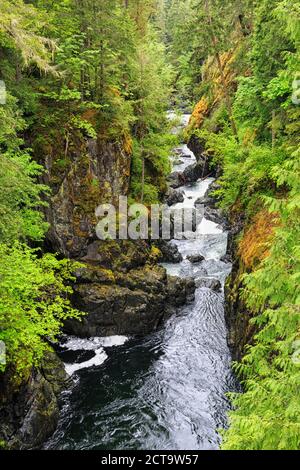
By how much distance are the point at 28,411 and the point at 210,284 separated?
13.9 m

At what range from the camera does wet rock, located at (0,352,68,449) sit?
12.2 metres

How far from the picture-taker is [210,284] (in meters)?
24.2

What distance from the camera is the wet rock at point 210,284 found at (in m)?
23.9

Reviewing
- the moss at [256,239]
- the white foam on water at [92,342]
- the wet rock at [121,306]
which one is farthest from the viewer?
the wet rock at [121,306]

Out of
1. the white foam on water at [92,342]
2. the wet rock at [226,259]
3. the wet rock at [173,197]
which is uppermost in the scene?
the wet rock at [173,197]

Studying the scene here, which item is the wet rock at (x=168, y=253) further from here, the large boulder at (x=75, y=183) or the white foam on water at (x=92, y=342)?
the white foam on water at (x=92, y=342)

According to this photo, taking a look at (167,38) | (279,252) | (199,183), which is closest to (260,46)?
(279,252)

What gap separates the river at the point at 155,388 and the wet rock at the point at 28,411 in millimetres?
567

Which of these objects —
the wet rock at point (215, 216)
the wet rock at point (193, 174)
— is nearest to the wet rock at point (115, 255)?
the wet rock at point (215, 216)

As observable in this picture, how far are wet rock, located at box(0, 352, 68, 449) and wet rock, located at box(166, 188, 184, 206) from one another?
23.1 meters

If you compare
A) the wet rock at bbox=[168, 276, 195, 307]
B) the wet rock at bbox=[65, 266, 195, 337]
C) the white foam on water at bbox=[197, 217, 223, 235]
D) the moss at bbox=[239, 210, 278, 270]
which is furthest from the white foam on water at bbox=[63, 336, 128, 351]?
the white foam on water at bbox=[197, 217, 223, 235]

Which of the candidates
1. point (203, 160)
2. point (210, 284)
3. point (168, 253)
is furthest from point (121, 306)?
point (203, 160)

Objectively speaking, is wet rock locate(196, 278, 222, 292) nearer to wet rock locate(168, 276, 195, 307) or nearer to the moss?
wet rock locate(168, 276, 195, 307)

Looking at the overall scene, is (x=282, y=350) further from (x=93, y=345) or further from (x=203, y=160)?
(x=203, y=160)
